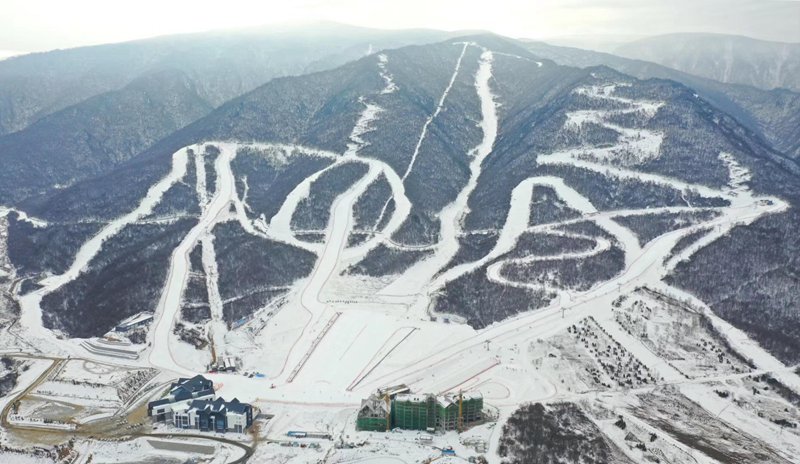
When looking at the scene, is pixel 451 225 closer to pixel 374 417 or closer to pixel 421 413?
pixel 421 413

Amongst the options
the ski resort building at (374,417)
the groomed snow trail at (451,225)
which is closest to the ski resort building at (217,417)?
the ski resort building at (374,417)

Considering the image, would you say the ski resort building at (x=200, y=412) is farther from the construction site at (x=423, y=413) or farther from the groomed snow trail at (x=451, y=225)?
the groomed snow trail at (x=451, y=225)

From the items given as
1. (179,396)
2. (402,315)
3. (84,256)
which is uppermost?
(179,396)

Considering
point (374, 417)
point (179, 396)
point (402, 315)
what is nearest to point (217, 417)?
point (179, 396)

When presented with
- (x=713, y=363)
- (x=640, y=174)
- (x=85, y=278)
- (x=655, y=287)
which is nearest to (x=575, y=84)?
(x=640, y=174)

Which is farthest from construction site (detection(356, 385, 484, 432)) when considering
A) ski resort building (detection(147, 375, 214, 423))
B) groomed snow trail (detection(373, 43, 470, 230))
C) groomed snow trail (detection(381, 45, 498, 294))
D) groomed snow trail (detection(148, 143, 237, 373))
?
groomed snow trail (detection(373, 43, 470, 230))

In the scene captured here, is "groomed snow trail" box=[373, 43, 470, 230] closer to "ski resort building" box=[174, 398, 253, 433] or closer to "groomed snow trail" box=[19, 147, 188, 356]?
"groomed snow trail" box=[19, 147, 188, 356]

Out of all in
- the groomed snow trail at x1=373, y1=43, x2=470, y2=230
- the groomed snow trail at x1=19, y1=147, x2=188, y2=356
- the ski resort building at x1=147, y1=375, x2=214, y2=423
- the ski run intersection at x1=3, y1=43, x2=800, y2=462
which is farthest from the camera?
the groomed snow trail at x1=373, y1=43, x2=470, y2=230
